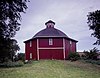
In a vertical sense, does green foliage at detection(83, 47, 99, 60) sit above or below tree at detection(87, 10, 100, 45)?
below

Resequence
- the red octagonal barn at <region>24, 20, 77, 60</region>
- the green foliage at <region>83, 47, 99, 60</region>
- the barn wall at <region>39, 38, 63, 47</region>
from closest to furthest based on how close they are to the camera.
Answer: the red octagonal barn at <region>24, 20, 77, 60</region> → the barn wall at <region>39, 38, 63, 47</region> → the green foliage at <region>83, 47, 99, 60</region>

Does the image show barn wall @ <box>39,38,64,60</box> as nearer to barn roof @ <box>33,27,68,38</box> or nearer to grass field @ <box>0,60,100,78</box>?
barn roof @ <box>33,27,68,38</box>

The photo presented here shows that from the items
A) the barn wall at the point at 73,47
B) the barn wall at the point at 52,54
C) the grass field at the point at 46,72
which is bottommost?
the grass field at the point at 46,72

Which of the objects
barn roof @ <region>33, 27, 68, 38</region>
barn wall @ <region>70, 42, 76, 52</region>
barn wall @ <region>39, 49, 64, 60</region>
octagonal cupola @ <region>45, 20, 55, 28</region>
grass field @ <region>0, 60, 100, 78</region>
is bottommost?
grass field @ <region>0, 60, 100, 78</region>

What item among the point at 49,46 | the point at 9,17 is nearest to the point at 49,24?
the point at 49,46

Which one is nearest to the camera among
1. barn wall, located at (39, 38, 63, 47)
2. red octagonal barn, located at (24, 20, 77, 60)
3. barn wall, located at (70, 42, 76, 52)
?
red octagonal barn, located at (24, 20, 77, 60)

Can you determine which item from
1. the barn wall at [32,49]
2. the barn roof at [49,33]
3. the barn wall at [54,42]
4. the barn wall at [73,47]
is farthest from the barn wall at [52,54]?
the barn wall at [73,47]

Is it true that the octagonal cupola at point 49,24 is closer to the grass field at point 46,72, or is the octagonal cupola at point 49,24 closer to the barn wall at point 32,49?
the barn wall at point 32,49

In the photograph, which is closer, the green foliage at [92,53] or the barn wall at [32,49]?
the barn wall at [32,49]

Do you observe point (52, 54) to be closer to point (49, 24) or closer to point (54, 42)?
point (54, 42)

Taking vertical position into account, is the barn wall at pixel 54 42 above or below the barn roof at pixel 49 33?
below

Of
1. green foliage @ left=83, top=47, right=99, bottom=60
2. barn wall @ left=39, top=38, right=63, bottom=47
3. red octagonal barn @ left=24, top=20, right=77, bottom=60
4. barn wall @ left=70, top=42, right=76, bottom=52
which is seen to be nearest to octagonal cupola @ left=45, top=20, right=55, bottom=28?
red octagonal barn @ left=24, top=20, right=77, bottom=60

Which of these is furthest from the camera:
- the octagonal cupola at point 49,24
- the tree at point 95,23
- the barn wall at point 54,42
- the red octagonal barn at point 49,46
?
the octagonal cupola at point 49,24

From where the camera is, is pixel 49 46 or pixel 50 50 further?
pixel 49 46
